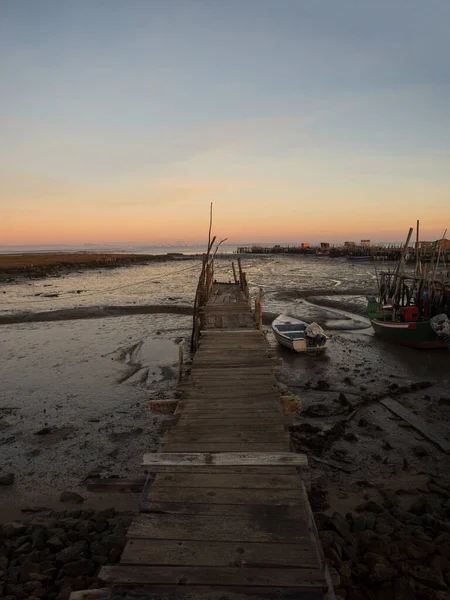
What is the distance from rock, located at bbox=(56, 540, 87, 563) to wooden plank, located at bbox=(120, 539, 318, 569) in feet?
7.30

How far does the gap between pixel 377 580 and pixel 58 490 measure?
6055 millimetres

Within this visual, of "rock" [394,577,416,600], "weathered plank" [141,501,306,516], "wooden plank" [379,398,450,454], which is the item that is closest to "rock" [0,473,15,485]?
"weathered plank" [141,501,306,516]

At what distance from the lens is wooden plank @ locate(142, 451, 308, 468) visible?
4891 mm

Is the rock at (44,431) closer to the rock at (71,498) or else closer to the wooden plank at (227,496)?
the rock at (71,498)

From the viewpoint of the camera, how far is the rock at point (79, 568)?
191 inches

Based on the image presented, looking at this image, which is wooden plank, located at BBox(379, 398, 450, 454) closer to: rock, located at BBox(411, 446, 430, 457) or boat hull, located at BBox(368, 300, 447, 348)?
rock, located at BBox(411, 446, 430, 457)

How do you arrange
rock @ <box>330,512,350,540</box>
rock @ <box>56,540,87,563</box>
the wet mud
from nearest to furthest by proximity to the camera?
rock @ <box>56,540,87,563</box>
rock @ <box>330,512,350,540</box>
the wet mud

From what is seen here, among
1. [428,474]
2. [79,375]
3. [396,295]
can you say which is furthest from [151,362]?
[396,295]

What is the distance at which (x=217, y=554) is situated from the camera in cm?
357

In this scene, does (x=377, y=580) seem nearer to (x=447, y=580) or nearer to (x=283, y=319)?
(x=447, y=580)

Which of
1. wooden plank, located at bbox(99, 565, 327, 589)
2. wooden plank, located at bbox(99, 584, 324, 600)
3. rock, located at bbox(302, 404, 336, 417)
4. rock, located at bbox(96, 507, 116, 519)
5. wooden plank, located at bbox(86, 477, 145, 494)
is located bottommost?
rock, located at bbox(302, 404, 336, 417)

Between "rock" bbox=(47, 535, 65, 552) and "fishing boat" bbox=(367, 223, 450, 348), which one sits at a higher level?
"fishing boat" bbox=(367, 223, 450, 348)

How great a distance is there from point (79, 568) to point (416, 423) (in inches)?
352

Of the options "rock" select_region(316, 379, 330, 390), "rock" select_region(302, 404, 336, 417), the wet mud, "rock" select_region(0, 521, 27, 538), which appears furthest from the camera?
"rock" select_region(316, 379, 330, 390)
